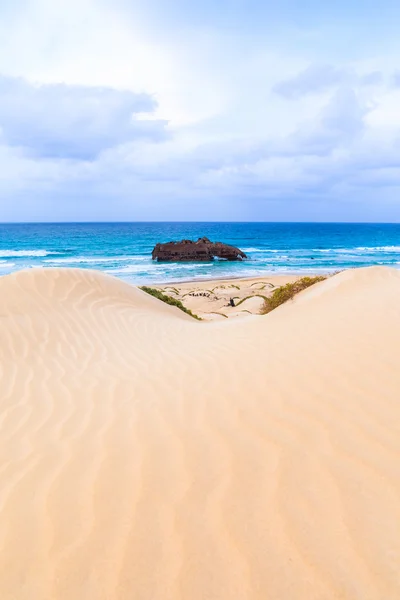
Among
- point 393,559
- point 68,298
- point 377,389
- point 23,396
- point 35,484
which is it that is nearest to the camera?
point 393,559

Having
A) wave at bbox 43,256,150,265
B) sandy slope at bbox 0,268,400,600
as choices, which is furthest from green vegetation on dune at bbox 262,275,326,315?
wave at bbox 43,256,150,265

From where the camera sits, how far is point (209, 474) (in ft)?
7.18

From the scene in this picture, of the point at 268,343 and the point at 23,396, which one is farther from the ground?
the point at 268,343

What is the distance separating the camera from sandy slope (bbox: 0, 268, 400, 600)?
1556mm

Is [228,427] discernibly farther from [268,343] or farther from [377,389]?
[268,343]

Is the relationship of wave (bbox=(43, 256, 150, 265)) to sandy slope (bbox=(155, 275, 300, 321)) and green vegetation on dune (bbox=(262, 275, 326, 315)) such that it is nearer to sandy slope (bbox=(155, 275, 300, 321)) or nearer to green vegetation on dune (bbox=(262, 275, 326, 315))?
sandy slope (bbox=(155, 275, 300, 321))

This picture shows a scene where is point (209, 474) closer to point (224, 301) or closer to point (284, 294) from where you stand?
point (284, 294)

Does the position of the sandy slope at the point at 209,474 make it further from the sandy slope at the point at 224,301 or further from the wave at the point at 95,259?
the wave at the point at 95,259

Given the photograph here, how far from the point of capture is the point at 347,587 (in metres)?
1.46

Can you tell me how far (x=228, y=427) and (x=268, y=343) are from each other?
2.35 metres

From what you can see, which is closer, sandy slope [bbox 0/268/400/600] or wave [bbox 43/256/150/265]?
sandy slope [bbox 0/268/400/600]

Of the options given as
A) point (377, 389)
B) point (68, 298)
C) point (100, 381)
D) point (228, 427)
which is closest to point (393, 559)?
point (228, 427)

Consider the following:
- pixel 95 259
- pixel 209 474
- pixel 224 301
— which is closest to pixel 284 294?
pixel 224 301

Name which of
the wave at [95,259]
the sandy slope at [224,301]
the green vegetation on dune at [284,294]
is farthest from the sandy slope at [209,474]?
the wave at [95,259]
